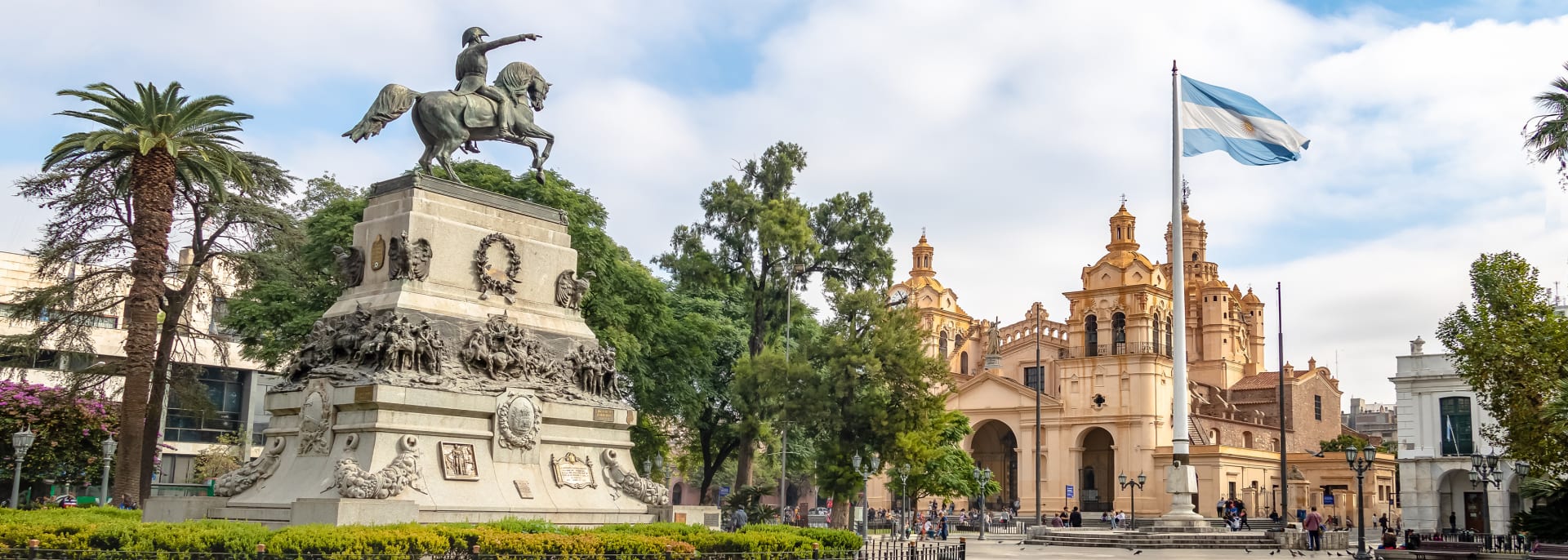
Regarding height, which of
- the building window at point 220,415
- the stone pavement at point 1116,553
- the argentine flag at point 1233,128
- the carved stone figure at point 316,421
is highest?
the argentine flag at point 1233,128

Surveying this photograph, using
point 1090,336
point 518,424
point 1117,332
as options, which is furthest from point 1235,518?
point 518,424

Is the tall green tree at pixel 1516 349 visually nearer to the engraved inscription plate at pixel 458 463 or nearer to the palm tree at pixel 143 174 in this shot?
the engraved inscription plate at pixel 458 463

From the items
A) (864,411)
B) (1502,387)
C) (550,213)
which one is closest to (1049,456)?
(864,411)

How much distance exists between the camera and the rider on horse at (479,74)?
2039 centimetres

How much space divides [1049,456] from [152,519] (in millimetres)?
58503

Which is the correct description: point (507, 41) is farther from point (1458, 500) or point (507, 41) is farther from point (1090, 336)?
point (1090, 336)

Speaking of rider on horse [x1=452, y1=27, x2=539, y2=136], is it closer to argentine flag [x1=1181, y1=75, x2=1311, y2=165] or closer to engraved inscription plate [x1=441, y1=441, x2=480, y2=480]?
engraved inscription plate [x1=441, y1=441, x2=480, y2=480]

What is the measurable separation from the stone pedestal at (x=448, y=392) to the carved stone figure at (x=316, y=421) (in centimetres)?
2

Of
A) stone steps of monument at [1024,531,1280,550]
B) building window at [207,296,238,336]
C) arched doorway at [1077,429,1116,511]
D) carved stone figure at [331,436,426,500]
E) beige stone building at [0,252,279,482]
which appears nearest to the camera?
carved stone figure at [331,436,426,500]

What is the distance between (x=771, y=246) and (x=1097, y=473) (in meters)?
39.2

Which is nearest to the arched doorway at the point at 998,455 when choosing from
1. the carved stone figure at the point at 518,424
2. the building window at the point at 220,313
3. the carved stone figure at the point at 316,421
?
the building window at the point at 220,313

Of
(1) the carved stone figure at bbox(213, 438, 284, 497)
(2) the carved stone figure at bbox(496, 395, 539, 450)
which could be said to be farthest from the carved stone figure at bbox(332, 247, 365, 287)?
(2) the carved stone figure at bbox(496, 395, 539, 450)

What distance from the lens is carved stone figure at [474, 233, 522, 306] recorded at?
758 inches

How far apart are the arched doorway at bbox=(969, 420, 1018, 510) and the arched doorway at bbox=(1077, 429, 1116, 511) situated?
4205 mm
